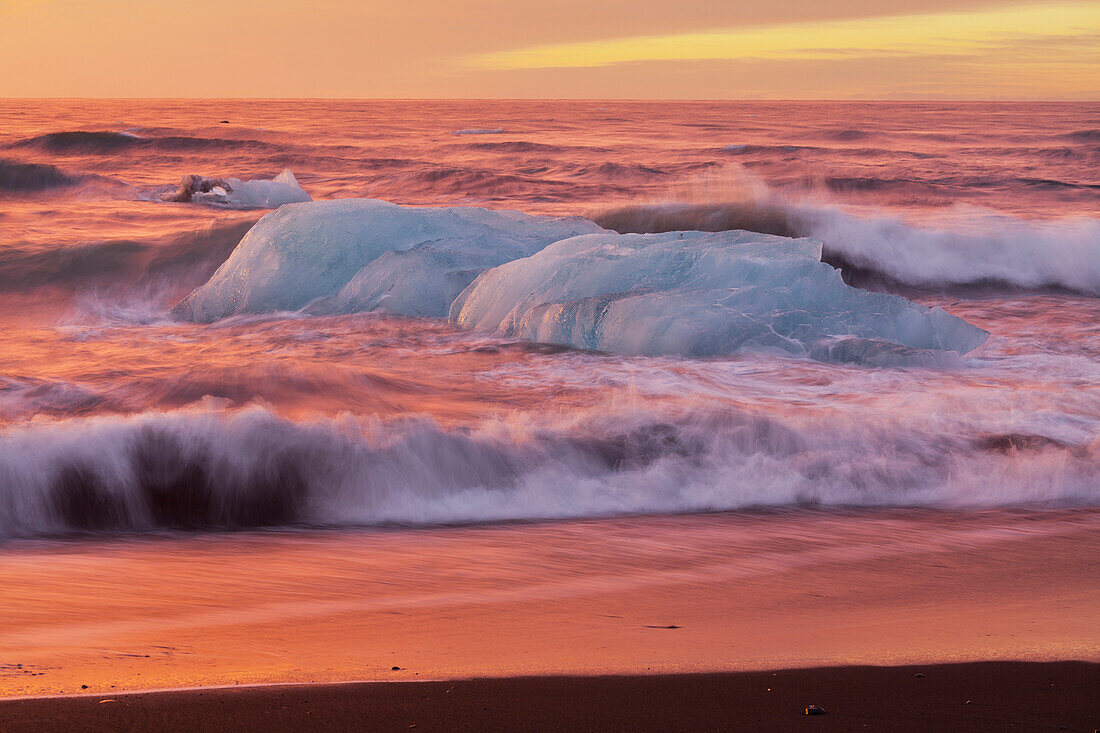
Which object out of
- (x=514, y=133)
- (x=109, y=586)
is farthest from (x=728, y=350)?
(x=514, y=133)

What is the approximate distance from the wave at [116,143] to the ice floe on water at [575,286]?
66.9 ft

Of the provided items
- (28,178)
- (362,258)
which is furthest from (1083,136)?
(28,178)

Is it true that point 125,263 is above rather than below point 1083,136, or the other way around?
below

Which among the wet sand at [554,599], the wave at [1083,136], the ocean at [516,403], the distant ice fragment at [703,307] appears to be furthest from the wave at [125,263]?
the wave at [1083,136]

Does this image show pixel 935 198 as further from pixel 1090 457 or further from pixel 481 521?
pixel 481 521

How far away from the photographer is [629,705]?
2217mm

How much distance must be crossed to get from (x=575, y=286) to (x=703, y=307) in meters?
1.11

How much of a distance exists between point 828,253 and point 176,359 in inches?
320

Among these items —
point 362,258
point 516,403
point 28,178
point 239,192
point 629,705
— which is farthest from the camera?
point 28,178

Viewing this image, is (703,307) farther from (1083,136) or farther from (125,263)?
(1083,136)

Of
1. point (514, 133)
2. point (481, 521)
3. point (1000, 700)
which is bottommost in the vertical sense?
point (481, 521)

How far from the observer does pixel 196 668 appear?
2354 millimetres

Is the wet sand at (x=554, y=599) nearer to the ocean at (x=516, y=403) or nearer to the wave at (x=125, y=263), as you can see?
the ocean at (x=516, y=403)

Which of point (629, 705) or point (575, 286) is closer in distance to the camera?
point (629, 705)
